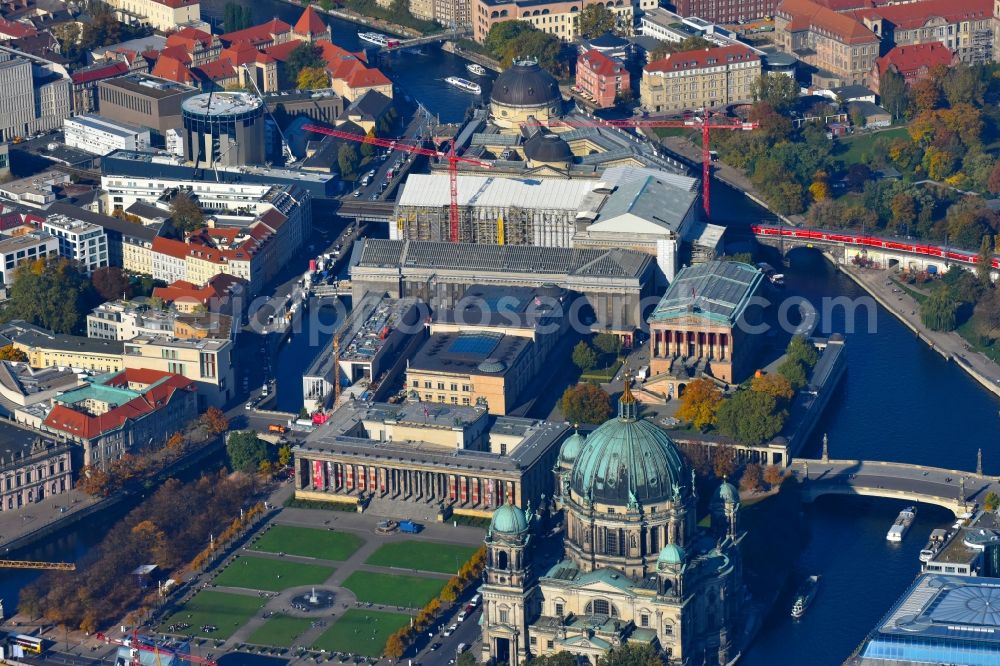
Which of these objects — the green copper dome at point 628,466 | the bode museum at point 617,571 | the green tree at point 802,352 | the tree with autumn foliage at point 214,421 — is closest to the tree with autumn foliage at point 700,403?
the green tree at point 802,352

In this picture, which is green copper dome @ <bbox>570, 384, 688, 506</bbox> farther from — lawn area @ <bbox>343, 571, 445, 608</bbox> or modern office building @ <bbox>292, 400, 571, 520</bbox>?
modern office building @ <bbox>292, 400, 571, 520</bbox>

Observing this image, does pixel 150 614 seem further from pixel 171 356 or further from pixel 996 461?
pixel 996 461

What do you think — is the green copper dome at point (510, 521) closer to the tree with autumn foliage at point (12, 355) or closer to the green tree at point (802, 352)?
the green tree at point (802, 352)

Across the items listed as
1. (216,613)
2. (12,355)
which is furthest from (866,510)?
(12,355)

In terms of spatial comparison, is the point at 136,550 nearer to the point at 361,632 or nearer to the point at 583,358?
the point at 361,632

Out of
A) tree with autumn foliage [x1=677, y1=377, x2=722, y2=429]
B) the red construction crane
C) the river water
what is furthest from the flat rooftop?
the red construction crane

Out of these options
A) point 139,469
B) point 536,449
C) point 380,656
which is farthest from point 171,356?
point 380,656
